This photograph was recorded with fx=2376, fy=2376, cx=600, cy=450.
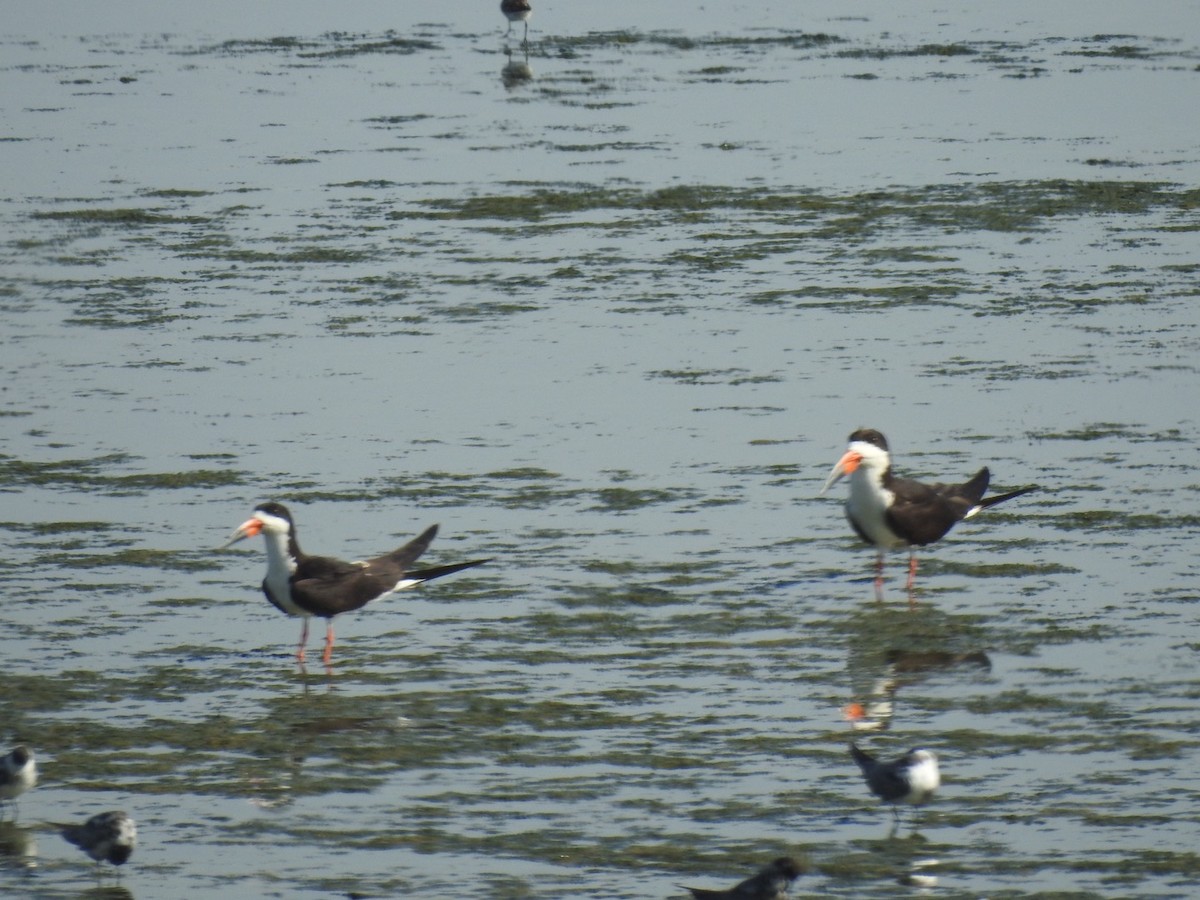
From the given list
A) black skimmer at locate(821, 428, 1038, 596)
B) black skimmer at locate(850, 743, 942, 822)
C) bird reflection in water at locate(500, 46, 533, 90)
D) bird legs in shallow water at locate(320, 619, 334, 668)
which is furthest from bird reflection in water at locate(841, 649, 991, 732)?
bird reflection in water at locate(500, 46, 533, 90)

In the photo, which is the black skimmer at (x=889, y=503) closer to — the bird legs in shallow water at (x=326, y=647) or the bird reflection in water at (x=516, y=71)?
the bird legs in shallow water at (x=326, y=647)

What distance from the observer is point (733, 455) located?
49.2 feet

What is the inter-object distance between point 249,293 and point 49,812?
10.2 m

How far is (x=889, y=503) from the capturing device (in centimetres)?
1277

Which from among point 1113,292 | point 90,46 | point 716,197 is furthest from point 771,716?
point 90,46

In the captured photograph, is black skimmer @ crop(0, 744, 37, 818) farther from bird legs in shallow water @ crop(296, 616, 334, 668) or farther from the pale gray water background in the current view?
bird legs in shallow water @ crop(296, 616, 334, 668)

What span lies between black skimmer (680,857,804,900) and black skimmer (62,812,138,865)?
7.34 ft

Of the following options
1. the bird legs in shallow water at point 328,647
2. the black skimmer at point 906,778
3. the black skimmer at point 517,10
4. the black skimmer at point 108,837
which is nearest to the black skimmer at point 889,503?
the bird legs in shallow water at point 328,647

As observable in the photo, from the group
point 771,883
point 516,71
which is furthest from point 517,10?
point 771,883

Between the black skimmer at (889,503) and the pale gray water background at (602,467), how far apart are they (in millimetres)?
274

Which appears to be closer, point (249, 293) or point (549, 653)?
point (549, 653)

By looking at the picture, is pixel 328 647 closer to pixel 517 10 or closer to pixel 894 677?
pixel 894 677

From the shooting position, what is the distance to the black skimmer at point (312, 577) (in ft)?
39.0

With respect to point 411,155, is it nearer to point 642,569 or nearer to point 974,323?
point 974,323
